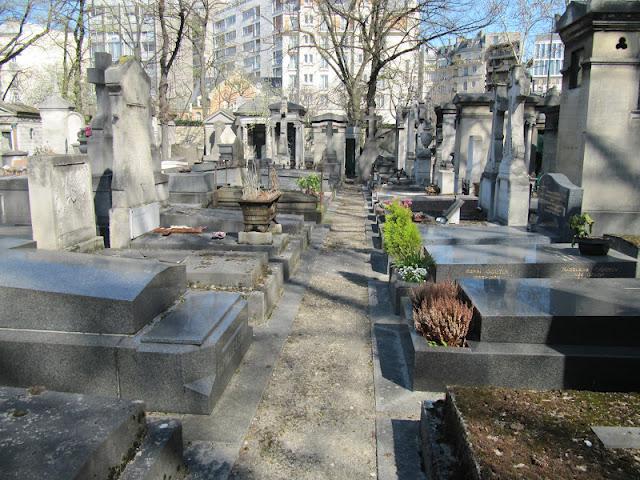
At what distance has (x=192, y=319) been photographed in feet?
15.1

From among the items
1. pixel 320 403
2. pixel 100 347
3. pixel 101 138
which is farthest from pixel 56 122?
pixel 320 403

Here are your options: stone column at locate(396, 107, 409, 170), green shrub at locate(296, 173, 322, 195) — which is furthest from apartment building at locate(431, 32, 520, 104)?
green shrub at locate(296, 173, 322, 195)

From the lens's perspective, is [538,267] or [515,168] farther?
[515,168]

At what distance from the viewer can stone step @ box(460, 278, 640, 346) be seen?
4.43 m

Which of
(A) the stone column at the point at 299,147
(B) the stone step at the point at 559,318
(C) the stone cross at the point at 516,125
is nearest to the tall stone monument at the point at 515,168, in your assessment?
(C) the stone cross at the point at 516,125

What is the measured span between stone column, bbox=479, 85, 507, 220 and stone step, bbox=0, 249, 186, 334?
29.9 ft

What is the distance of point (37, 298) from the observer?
4.13 metres

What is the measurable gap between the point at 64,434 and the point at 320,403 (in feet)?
7.38

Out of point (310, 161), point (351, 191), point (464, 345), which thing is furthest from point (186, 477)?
point (310, 161)

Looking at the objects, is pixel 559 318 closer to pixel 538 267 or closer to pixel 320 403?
pixel 320 403

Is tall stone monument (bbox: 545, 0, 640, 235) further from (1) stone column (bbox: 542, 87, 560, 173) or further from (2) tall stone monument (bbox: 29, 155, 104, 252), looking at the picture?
(2) tall stone monument (bbox: 29, 155, 104, 252)

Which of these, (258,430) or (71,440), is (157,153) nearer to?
(258,430)

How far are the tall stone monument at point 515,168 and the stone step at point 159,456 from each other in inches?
350

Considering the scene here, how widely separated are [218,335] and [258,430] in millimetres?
842
